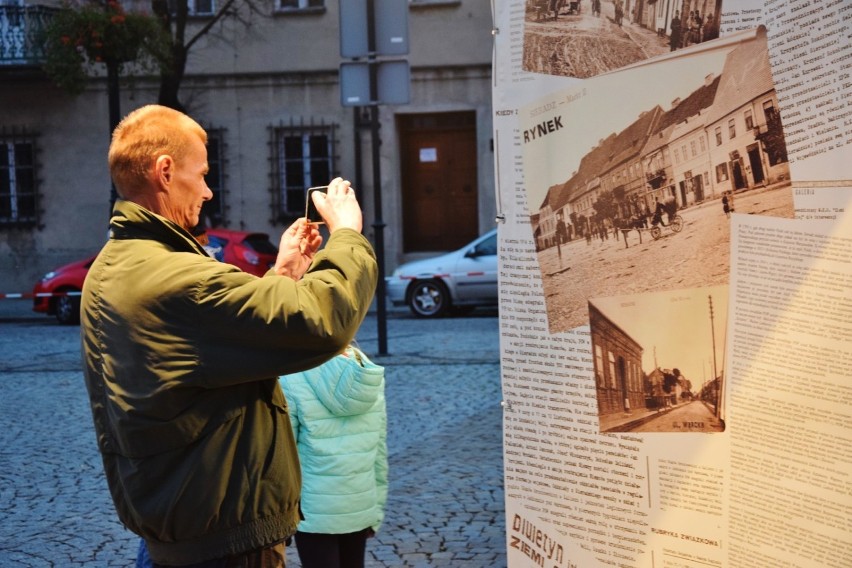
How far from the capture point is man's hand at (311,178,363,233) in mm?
2541

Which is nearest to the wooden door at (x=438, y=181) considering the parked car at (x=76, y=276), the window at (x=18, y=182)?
the parked car at (x=76, y=276)

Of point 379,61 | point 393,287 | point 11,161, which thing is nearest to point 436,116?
point 393,287

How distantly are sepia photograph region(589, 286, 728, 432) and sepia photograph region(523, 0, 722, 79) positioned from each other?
55cm

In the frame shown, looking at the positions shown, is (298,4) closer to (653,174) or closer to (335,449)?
(335,449)

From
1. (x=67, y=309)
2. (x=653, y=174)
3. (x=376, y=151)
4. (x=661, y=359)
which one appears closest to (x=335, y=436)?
(x=661, y=359)

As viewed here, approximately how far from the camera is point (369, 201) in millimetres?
24016

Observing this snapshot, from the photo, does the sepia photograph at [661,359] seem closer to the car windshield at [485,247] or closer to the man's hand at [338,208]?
the man's hand at [338,208]

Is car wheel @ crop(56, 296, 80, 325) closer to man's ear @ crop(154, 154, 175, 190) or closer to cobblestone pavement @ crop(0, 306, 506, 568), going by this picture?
cobblestone pavement @ crop(0, 306, 506, 568)

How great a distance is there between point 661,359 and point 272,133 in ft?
73.1

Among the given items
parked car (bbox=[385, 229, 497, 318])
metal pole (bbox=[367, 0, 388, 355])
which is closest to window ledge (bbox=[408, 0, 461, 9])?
parked car (bbox=[385, 229, 497, 318])

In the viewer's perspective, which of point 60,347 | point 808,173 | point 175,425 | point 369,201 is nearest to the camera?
point 175,425

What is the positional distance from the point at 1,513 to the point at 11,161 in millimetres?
20274

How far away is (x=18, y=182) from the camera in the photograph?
25.2 metres

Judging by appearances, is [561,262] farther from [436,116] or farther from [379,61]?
[436,116]
